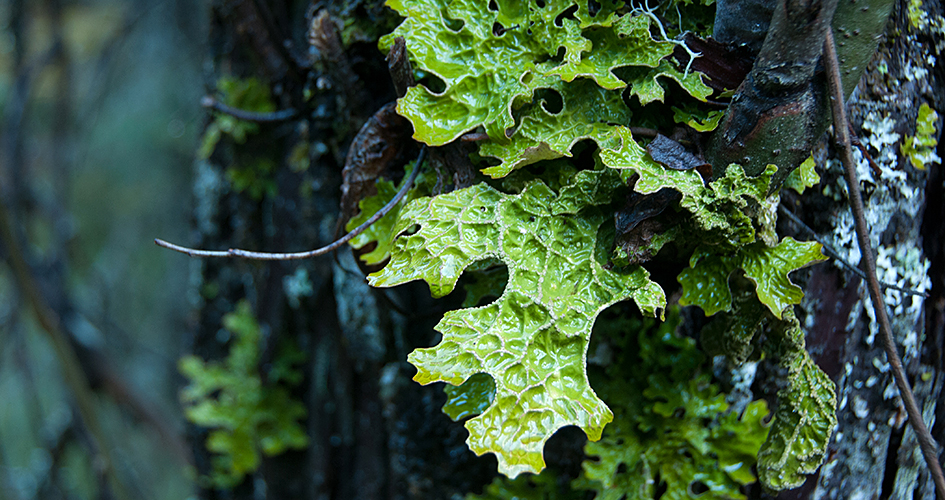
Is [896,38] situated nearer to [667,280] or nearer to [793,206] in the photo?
[793,206]

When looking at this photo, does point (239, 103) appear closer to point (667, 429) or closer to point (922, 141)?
point (667, 429)

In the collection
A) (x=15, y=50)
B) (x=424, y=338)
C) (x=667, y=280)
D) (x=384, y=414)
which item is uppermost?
(x=15, y=50)

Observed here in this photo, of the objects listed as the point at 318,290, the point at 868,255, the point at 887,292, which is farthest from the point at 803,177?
the point at 318,290

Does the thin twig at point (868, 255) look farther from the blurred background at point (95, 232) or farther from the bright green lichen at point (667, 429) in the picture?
the blurred background at point (95, 232)

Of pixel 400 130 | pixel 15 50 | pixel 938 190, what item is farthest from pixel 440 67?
pixel 15 50

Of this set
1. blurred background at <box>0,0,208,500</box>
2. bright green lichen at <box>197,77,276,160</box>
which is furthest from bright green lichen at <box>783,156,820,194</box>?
blurred background at <box>0,0,208,500</box>
